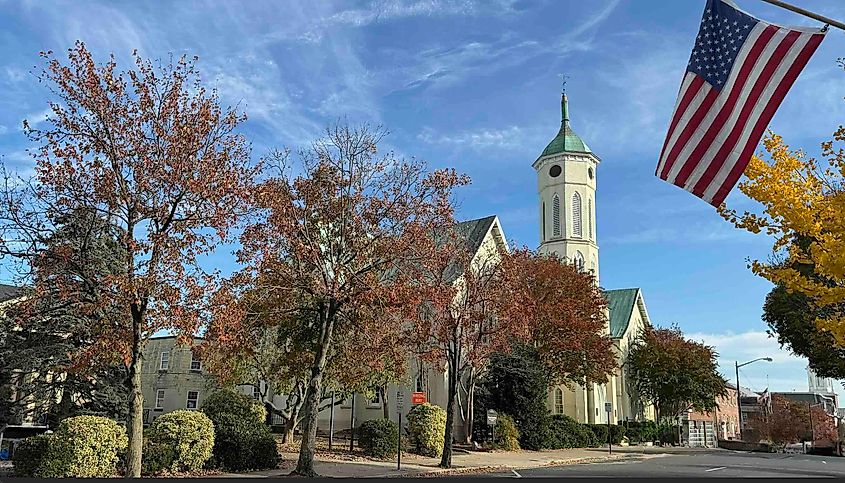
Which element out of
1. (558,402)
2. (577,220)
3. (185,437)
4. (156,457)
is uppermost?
(577,220)

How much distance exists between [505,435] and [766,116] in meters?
28.6

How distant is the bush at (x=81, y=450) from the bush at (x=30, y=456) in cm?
10

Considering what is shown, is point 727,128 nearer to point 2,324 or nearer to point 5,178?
point 5,178

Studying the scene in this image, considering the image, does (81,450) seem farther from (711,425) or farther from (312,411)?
(711,425)

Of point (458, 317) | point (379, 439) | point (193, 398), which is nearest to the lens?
point (458, 317)

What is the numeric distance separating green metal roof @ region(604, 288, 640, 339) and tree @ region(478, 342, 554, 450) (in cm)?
2282

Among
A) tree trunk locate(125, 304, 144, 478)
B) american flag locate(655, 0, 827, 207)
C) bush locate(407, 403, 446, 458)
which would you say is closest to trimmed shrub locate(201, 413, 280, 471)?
tree trunk locate(125, 304, 144, 478)

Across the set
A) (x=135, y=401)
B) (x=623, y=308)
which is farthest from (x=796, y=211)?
(x=623, y=308)

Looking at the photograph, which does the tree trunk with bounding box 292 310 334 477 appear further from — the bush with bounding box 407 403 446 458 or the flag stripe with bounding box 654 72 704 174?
the flag stripe with bounding box 654 72 704 174

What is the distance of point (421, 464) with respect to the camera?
24.9 m

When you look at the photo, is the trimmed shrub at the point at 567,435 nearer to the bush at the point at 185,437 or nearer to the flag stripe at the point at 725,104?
the bush at the point at 185,437

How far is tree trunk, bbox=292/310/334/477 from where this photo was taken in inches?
770

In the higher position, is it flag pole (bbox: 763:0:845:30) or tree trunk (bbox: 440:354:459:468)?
flag pole (bbox: 763:0:845:30)

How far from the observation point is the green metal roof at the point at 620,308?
5921cm
